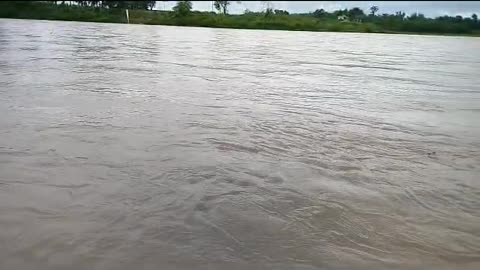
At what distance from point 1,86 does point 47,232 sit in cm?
615

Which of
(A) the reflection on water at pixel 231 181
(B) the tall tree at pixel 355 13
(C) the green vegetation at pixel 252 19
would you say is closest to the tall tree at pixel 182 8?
(C) the green vegetation at pixel 252 19

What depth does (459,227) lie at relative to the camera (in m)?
3.31

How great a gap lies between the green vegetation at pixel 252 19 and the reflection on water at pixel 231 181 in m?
51.4

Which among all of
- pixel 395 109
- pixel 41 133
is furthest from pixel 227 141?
pixel 395 109

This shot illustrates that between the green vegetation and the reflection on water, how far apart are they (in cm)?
5138

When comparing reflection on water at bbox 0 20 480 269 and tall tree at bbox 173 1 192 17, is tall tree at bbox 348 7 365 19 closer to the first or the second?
tall tree at bbox 173 1 192 17

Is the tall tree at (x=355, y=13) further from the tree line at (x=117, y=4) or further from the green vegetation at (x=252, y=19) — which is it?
the tree line at (x=117, y=4)

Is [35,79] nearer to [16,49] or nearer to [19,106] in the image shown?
[19,106]

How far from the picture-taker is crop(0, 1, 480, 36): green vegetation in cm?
5828

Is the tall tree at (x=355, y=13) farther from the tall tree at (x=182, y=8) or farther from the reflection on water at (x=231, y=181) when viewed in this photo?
the reflection on water at (x=231, y=181)

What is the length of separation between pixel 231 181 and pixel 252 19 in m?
58.3

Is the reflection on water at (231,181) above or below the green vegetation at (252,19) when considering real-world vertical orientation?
below

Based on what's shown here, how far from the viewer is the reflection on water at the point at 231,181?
2816 mm

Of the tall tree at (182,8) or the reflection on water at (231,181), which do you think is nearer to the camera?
the reflection on water at (231,181)
